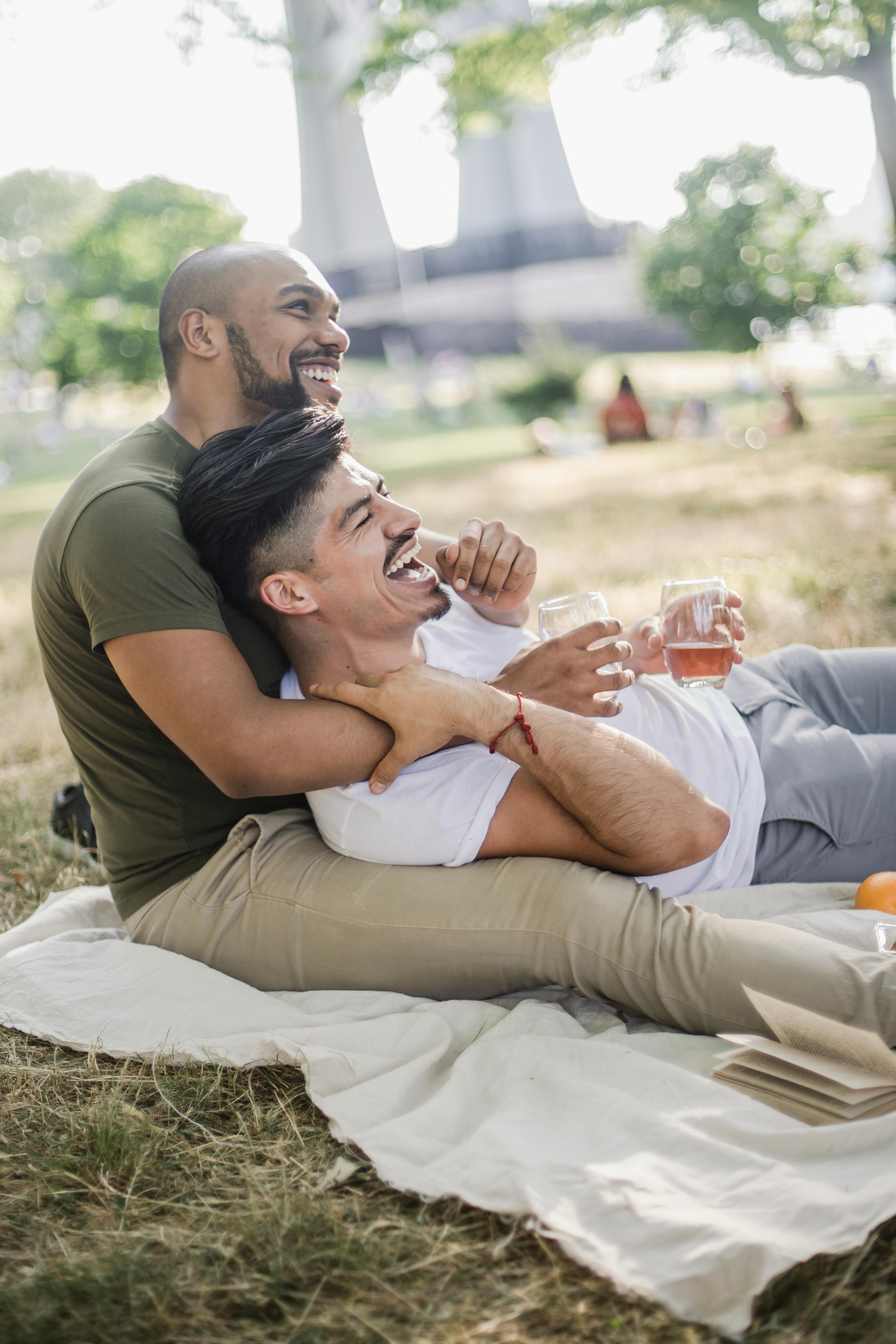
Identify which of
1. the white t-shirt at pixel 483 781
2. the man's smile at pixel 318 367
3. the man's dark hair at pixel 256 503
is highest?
the man's smile at pixel 318 367

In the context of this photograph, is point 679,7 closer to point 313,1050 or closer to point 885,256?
point 885,256

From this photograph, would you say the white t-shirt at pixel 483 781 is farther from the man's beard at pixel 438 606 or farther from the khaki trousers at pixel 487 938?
the man's beard at pixel 438 606

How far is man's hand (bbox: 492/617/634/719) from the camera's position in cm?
283

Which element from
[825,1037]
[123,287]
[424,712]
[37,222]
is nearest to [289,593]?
[424,712]

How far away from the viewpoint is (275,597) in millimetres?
2941

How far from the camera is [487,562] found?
10.5ft

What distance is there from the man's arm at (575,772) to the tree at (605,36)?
12581mm

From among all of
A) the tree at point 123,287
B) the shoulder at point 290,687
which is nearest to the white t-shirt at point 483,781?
the shoulder at point 290,687

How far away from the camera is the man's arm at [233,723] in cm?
266

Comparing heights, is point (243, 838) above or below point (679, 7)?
below

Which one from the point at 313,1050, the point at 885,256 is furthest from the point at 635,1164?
the point at 885,256

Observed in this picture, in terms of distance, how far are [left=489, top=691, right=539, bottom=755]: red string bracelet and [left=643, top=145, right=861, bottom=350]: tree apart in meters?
19.0

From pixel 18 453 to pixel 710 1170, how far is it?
39.9 m

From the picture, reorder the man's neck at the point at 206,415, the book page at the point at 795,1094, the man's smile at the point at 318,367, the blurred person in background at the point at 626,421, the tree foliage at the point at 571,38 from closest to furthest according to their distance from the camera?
the book page at the point at 795,1094, the man's neck at the point at 206,415, the man's smile at the point at 318,367, the tree foliage at the point at 571,38, the blurred person in background at the point at 626,421
